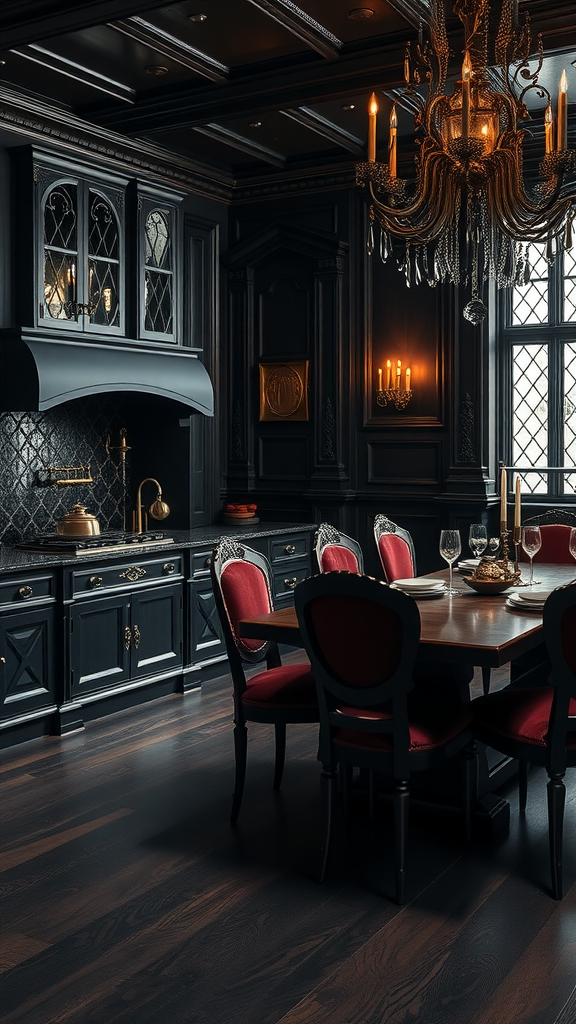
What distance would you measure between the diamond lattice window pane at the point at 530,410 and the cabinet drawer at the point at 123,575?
2.41 metres

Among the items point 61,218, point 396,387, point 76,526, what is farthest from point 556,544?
point 61,218

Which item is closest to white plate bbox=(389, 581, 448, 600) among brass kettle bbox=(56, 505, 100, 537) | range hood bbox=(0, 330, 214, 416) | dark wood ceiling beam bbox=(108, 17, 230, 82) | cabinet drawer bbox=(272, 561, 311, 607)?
brass kettle bbox=(56, 505, 100, 537)

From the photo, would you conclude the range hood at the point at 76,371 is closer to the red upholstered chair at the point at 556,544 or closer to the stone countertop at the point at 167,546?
the stone countertop at the point at 167,546

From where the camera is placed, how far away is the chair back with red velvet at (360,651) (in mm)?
2889

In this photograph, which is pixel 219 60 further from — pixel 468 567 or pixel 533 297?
pixel 468 567

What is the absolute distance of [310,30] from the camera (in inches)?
175

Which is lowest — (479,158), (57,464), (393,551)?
(393,551)

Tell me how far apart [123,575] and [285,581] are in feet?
5.03

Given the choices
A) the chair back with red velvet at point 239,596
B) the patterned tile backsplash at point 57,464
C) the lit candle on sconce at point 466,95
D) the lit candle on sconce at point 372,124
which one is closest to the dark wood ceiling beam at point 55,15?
the lit candle on sconce at point 372,124

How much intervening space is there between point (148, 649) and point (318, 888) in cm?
241

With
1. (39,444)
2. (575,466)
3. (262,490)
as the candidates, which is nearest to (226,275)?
(262,490)

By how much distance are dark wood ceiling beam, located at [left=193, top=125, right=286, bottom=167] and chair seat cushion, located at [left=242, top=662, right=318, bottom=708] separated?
11.5 feet

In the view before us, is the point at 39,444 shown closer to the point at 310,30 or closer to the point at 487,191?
the point at 310,30

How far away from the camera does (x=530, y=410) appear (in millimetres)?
6398
